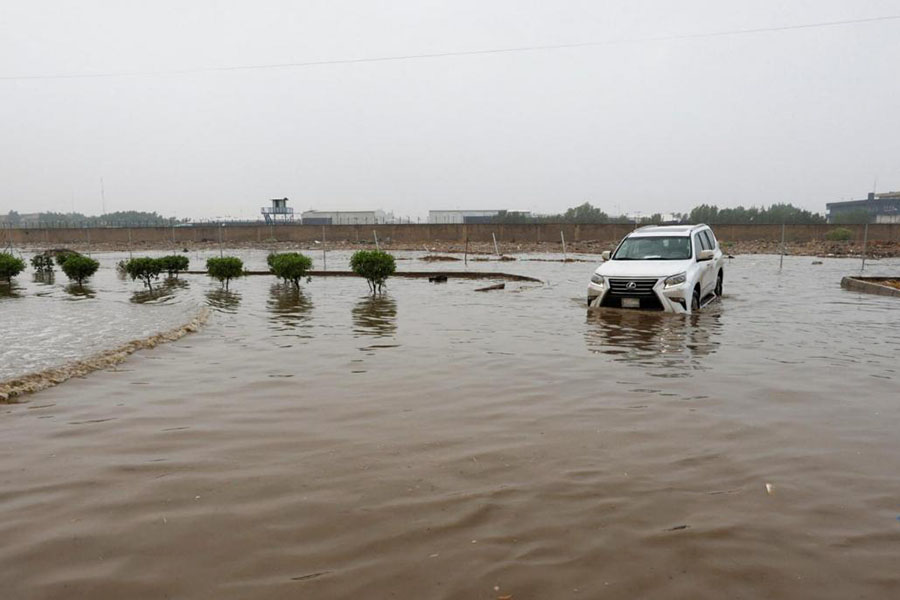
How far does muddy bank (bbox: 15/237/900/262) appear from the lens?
3997 centimetres

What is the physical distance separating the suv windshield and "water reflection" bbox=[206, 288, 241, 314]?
903cm

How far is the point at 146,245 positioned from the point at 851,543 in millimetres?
62323

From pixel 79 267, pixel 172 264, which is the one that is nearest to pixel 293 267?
pixel 172 264

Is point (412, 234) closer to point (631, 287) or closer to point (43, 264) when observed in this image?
point (43, 264)

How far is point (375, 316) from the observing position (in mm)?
12352

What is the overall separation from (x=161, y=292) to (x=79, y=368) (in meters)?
11.8

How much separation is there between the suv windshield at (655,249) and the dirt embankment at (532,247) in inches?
956

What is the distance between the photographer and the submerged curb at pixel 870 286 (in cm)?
1491

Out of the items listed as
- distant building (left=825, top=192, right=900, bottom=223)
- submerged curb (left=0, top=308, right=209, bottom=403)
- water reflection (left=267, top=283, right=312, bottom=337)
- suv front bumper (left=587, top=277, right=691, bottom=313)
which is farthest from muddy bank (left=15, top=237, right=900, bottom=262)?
distant building (left=825, top=192, right=900, bottom=223)

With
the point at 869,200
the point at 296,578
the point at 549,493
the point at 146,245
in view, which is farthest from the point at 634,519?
the point at 869,200

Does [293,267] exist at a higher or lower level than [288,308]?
higher

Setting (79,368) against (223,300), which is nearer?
(79,368)

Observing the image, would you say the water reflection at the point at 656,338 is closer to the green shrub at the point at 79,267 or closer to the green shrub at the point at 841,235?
the green shrub at the point at 79,267

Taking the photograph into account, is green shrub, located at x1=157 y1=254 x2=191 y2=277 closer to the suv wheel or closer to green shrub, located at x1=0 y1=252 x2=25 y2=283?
green shrub, located at x1=0 y1=252 x2=25 y2=283
